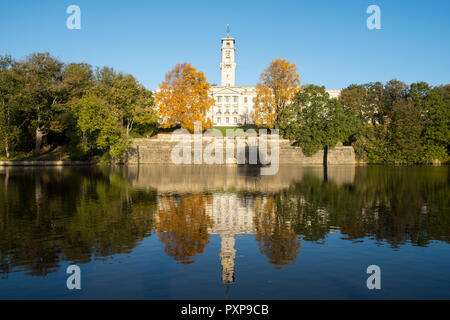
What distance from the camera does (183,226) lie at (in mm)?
15625

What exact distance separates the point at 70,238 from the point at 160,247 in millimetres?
3561

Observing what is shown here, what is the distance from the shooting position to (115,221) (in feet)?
53.9

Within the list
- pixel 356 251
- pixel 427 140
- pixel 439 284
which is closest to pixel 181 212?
pixel 356 251

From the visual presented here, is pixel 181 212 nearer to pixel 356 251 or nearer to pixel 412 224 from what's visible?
pixel 356 251

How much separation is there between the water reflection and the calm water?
0.06 meters

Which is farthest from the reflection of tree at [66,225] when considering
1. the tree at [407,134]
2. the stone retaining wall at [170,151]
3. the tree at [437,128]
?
the tree at [437,128]

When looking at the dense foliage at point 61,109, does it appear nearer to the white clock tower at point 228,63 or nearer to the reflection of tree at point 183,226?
the reflection of tree at point 183,226

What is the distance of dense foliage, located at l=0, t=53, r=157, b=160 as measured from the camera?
56625 millimetres

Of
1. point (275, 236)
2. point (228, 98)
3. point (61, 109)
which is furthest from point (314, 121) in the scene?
point (275, 236)

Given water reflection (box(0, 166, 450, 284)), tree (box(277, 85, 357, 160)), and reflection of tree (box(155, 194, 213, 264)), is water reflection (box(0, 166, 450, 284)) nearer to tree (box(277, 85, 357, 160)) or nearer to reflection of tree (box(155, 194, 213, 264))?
reflection of tree (box(155, 194, 213, 264))

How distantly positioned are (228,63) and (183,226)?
9889 cm

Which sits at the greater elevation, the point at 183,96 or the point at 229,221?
the point at 183,96

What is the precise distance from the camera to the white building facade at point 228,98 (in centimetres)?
10688

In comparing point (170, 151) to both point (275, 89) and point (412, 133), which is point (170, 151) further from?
point (412, 133)
